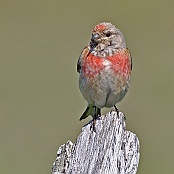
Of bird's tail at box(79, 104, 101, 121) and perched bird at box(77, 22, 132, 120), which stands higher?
perched bird at box(77, 22, 132, 120)

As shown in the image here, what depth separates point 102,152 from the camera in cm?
481

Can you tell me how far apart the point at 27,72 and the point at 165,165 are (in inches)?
170

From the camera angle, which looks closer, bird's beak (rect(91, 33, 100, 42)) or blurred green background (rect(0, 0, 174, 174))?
bird's beak (rect(91, 33, 100, 42))

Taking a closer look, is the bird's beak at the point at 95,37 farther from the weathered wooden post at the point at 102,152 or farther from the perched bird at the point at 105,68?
the weathered wooden post at the point at 102,152

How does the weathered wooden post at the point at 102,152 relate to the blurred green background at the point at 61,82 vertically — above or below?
below

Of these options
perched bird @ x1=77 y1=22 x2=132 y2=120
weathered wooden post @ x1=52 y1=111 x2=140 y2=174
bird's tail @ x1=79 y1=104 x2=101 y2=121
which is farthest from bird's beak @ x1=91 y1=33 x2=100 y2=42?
weathered wooden post @ x1=52 y1=111 x2=140 y2=174

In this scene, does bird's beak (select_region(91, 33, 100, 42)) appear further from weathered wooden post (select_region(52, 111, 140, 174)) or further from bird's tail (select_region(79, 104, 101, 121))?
weathered wooden post (select_region(52, 111, 140, 174))

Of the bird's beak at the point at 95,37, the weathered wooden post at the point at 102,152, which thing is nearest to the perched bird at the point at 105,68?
the bird's beak at the point at 95,37

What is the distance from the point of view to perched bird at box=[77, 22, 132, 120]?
659cm

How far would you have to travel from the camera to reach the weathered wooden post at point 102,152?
4.76 m

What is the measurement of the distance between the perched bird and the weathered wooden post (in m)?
1.61

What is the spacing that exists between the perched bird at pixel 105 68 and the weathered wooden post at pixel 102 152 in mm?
1608

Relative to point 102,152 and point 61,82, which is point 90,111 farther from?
point 61,82

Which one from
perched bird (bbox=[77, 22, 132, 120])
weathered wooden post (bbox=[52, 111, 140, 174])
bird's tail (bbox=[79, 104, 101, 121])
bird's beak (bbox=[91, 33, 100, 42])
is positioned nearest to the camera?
weathered wooden post (bbox=[52, 111, 140, 174])
